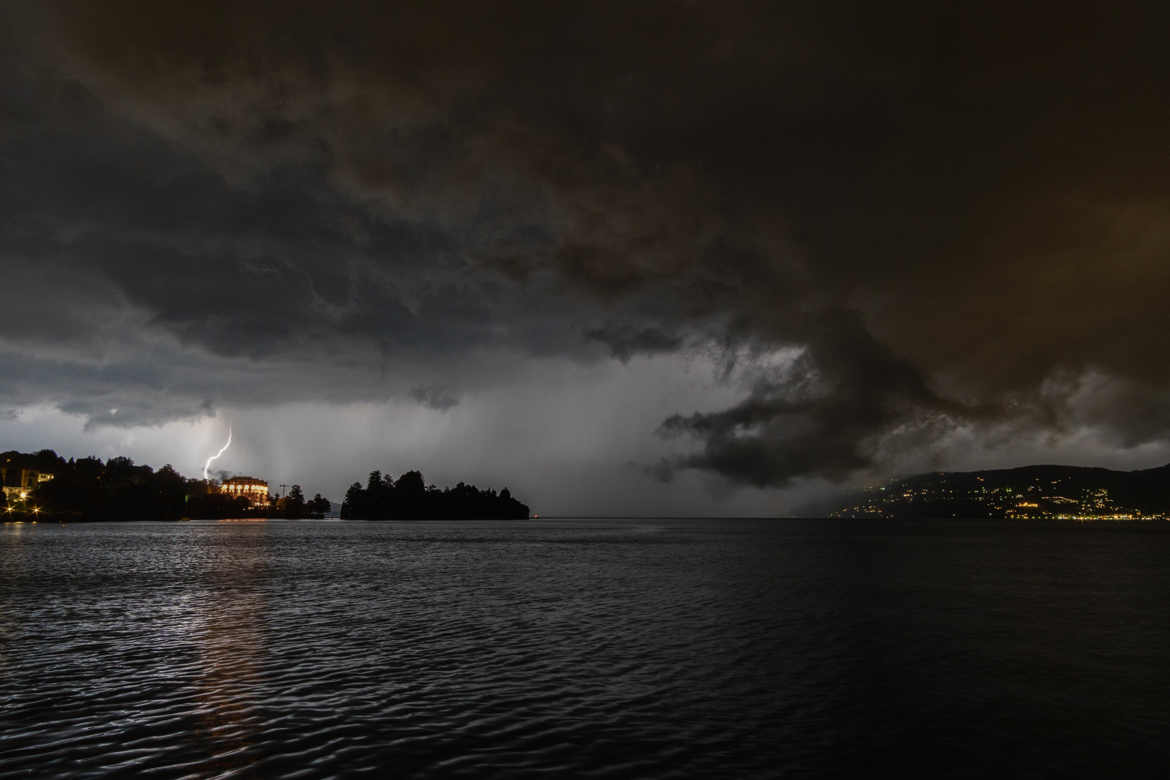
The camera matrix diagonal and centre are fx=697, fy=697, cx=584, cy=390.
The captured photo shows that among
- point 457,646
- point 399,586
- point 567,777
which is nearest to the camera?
point 567,777

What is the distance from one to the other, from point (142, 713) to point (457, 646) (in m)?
14.9

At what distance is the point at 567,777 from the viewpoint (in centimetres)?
1755

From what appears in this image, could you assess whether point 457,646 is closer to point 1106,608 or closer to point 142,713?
point 142,713

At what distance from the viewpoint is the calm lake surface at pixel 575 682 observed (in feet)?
64.4

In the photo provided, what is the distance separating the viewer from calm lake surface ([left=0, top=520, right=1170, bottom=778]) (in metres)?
19.6

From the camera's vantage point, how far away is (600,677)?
28688 millimetres

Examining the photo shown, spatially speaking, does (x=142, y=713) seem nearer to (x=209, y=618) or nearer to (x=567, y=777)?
(x=567, y=777)

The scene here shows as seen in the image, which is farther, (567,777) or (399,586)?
(399,586)

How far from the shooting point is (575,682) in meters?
27.7

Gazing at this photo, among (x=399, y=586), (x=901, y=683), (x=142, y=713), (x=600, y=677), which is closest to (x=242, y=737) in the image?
(x=142, y=713)

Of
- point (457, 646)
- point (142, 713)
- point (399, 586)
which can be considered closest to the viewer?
point (142, 713)

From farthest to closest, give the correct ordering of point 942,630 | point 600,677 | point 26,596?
1. point 26,596
2. point 942,630
3. point 600,677

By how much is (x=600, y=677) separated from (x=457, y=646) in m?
9.73

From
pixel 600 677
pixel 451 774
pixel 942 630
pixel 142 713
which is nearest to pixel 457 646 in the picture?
pixel 600 677
